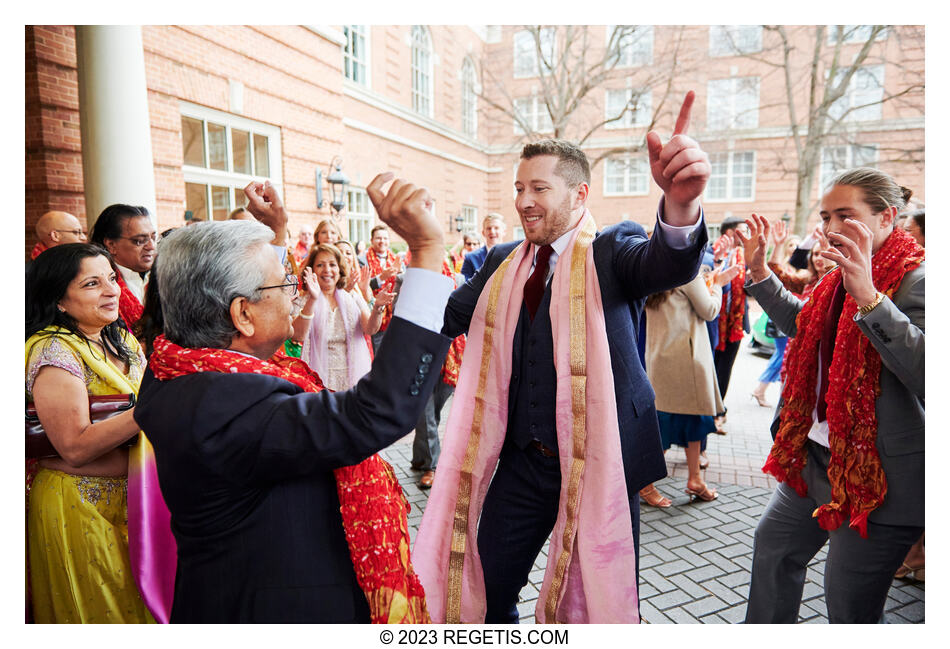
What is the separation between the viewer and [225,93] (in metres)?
9.04

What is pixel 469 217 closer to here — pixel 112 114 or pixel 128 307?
pixel 112 114

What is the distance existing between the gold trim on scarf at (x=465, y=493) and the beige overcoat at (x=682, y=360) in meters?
2.27

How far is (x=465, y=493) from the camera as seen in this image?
7.96ft

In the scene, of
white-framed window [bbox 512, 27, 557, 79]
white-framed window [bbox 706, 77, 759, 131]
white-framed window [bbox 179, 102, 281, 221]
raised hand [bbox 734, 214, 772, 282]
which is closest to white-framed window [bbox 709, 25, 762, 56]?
white-framed window [bbox 706, 77, 759, 131]

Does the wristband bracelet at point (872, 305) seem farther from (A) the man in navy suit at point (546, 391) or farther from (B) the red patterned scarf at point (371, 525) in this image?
(B) the red patterned scarf at point (371, 525)

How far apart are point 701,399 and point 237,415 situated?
3688 mm

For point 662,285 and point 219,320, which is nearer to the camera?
point 219,320

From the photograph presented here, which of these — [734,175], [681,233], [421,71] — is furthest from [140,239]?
[734,175]

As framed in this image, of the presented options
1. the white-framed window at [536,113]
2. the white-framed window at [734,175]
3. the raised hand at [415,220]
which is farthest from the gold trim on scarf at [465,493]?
the white-framed window at [734,175]

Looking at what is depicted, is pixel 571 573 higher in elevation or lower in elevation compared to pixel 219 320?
lower

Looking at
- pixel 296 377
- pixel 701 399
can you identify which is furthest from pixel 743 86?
pixel 296 377

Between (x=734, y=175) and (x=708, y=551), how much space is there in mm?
23650

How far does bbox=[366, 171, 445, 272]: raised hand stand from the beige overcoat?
3.33 m

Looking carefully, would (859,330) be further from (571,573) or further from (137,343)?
(137,343)
